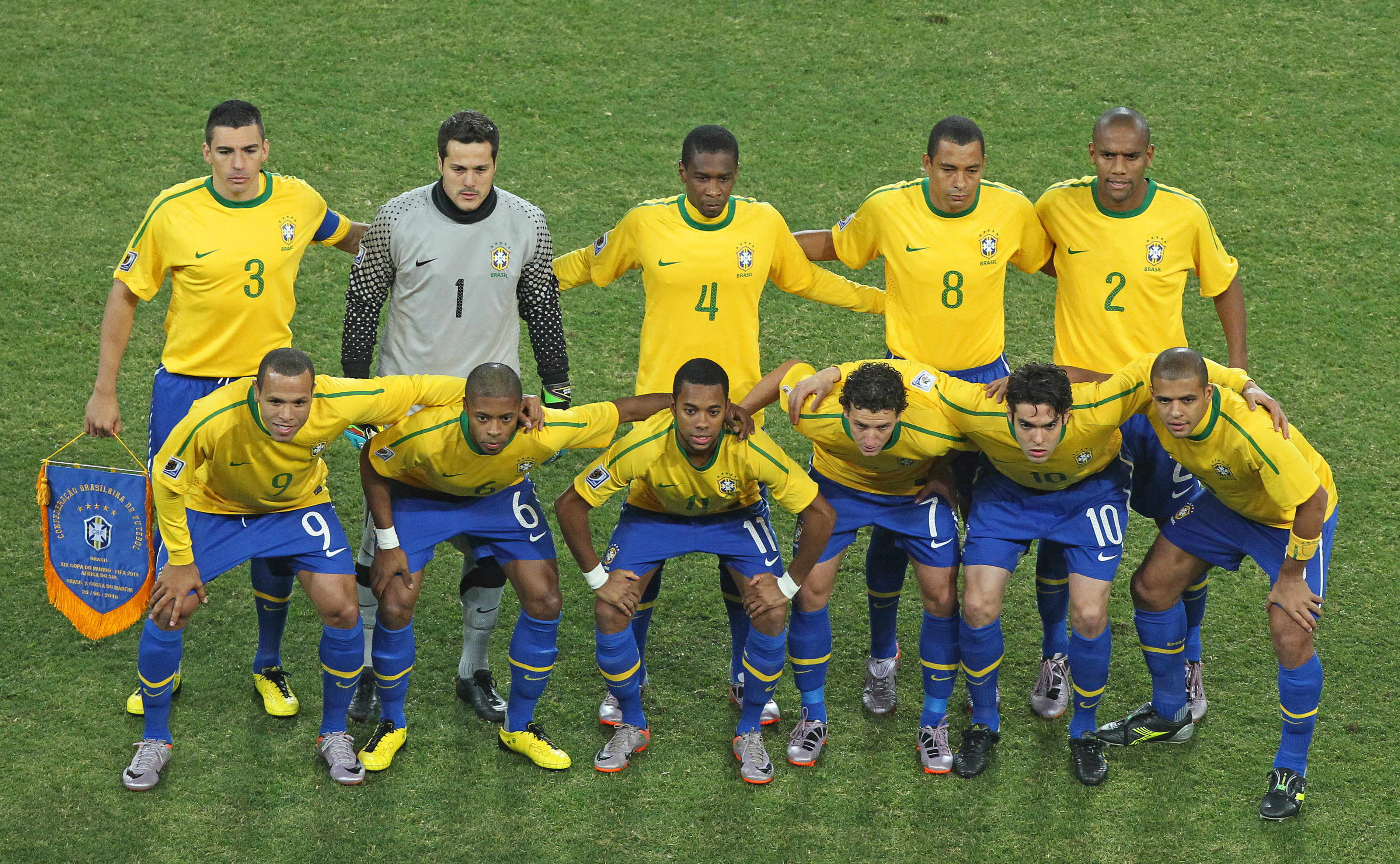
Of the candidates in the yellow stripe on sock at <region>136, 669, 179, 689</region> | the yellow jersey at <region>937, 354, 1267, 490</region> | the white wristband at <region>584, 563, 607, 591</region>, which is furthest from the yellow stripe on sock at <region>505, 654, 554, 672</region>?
the yellow jersey at <region>937, 354, 1267, 490</region>

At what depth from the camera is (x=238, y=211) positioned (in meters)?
6.57

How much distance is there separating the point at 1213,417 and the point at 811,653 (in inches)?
73.5

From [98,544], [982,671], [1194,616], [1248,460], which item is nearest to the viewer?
[1248,460]

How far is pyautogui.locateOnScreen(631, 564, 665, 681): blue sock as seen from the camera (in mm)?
6664

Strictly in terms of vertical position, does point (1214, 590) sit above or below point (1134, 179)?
below

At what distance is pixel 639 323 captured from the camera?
9609mm

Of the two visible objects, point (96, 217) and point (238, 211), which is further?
point (96, 217)

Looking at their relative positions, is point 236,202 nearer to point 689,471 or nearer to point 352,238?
point 352,238

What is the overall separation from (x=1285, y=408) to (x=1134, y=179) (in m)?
2.97

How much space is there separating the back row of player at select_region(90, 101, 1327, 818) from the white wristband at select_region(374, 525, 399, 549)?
739 mm

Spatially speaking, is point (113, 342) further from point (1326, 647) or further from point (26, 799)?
point (1326, 647)

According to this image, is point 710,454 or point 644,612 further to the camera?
point 644,612

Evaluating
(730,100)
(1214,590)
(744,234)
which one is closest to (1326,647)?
(1214,590)

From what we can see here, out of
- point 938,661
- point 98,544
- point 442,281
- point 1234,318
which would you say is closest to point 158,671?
point 98,544
